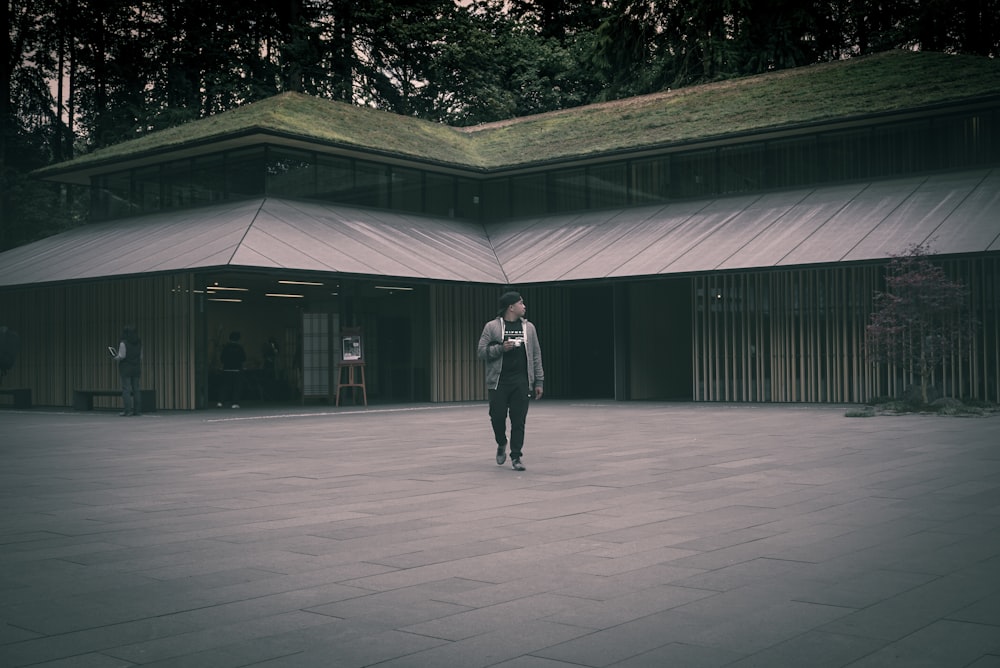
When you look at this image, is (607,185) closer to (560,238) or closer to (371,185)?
(560,238)

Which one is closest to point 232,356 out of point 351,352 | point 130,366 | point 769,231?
point 351,352

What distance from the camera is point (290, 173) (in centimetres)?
2447

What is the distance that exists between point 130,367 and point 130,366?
0.02 m

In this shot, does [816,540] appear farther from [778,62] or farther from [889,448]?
[778,62]

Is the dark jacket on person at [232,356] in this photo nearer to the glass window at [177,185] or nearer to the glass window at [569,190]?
the glass window at [177,185]

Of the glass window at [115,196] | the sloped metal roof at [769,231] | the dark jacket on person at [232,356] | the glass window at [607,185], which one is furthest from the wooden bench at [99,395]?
the glass window at [607,185]

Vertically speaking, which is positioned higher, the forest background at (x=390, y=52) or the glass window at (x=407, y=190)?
the forest background at (x=390, y=52)

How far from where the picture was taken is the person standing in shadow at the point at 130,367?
2020cm

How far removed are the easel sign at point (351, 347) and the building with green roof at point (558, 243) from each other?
0.09m

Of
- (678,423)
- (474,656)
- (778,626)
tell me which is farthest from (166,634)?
(678,423)

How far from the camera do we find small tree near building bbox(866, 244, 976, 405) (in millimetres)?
18828

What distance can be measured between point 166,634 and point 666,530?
3.57 metres

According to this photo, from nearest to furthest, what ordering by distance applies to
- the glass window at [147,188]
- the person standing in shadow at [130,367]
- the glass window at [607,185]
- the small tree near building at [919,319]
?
the small tree near building at [919,319]
the person standing in shadow at [130,367]
the glass window at [147,188]
the glass window at [607,185]

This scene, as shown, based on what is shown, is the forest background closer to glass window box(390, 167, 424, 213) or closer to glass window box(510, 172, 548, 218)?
glass window box(510, 172, 548, 218)
